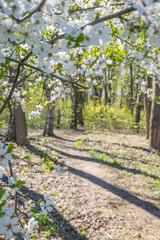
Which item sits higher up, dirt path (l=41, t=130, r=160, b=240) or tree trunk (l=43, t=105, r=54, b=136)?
tree trunk (l=43, t=105, r=54, b=136)

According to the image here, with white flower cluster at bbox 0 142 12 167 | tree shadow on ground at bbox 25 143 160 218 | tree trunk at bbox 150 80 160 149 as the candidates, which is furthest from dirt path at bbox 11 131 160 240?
tree trunk at bbox 150 80 160 149

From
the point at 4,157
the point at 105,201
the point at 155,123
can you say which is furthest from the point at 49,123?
the point at 4,157

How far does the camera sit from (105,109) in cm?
1406

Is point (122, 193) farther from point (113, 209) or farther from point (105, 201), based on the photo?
point (113, 209)

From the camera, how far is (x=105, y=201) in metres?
3.84

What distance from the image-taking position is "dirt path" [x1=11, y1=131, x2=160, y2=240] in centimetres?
309

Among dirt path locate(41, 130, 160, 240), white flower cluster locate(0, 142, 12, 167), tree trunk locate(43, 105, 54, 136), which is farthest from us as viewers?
tree trunk locate(43, 105, 54, 136)

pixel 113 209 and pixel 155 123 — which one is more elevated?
pixel 155 123

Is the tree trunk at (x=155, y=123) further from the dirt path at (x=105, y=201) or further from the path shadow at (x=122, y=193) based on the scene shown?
the path shadow at (x=122, y=193)

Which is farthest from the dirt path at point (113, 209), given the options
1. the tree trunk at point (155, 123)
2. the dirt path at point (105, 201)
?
the tree trunk at point (155, 123)

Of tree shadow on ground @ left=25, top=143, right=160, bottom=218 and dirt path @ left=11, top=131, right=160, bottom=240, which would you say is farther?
tree shadow on ground @ left=25, top=143, right=160, bottom=218

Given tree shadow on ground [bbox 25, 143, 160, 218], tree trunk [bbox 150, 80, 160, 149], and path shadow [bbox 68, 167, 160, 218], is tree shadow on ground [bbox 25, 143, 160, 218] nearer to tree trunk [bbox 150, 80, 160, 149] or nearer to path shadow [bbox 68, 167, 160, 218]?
path shadow [bbox 68, 167, 160, 218]

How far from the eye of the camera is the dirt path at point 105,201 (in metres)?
3.09

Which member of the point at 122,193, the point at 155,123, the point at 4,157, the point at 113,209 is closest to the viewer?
the point at 4,157
